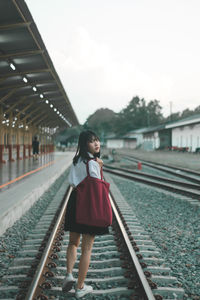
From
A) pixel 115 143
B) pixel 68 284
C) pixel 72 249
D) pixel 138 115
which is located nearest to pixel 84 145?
pixel 72 249

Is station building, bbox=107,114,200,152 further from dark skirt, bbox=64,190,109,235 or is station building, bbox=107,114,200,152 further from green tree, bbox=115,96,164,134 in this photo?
green tree, bbox=115,96,164,134

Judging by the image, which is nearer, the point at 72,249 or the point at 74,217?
the point at 74,217

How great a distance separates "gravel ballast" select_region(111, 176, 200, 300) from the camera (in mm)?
3877

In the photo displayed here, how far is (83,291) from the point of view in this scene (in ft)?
10.5

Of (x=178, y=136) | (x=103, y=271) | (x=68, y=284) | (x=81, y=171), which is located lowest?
(x=103, y=271)

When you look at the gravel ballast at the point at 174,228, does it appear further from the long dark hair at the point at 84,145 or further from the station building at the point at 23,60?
the station building at the point at 23,60

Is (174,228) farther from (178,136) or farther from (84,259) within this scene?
(178,136)

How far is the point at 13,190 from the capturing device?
8.57m

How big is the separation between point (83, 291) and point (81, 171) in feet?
4.04

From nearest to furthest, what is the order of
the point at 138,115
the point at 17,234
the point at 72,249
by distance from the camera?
the point at 72,249
the point at 17,234
the point at 138,115

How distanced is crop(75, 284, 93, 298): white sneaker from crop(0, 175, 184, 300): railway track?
8 centimetres

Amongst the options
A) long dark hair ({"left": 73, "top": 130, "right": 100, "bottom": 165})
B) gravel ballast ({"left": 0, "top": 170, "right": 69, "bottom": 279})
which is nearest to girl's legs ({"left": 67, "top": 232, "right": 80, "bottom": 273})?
long dark hair ({"left": 73, "top": 130, "right": 100, "bottom": 165})

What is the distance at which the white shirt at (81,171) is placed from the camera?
3.09m

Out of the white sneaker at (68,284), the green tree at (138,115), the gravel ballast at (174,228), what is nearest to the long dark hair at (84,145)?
the white sneaker at (68,284)
